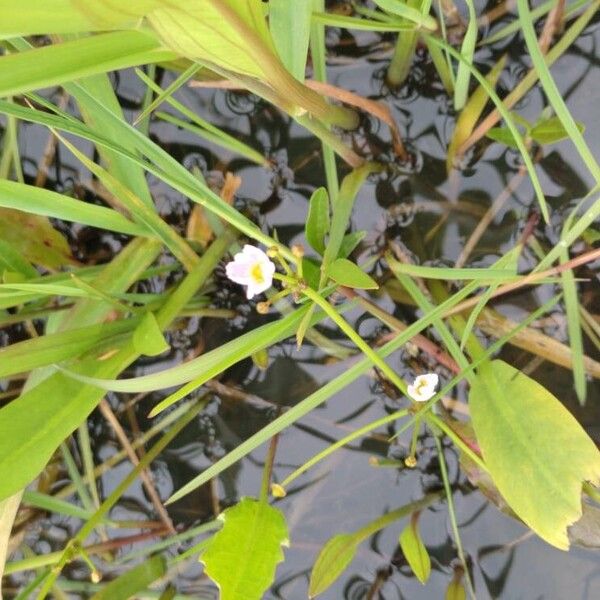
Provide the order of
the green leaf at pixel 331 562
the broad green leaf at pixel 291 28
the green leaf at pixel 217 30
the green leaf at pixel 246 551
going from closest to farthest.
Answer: the green leaf at pixel 217 30 < the broad green leaf at pixel 291 28 < the green leaf at pixel 246 551 < the green leaf at pixel 331 562

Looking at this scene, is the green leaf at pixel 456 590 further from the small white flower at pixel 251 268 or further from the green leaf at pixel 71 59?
the green leaf at pixel 71 59

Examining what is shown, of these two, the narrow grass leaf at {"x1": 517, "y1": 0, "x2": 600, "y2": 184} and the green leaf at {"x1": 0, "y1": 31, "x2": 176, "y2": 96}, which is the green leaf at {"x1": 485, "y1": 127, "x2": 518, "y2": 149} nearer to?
the narrow grass leaf at {"x1": 517, "y1": 0, "x2": 600, "y2": 184}

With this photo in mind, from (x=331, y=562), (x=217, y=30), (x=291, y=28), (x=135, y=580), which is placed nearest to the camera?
(x=217, y=30)

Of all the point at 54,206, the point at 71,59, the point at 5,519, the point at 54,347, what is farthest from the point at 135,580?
the point at 71,59

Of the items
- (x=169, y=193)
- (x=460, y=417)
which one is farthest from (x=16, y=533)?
(x=460, y=417)

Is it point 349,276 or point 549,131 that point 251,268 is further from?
point 549,131

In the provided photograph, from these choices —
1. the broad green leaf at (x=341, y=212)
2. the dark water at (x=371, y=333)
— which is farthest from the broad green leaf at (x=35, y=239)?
the broad green leaf at (x=341, y=212)
